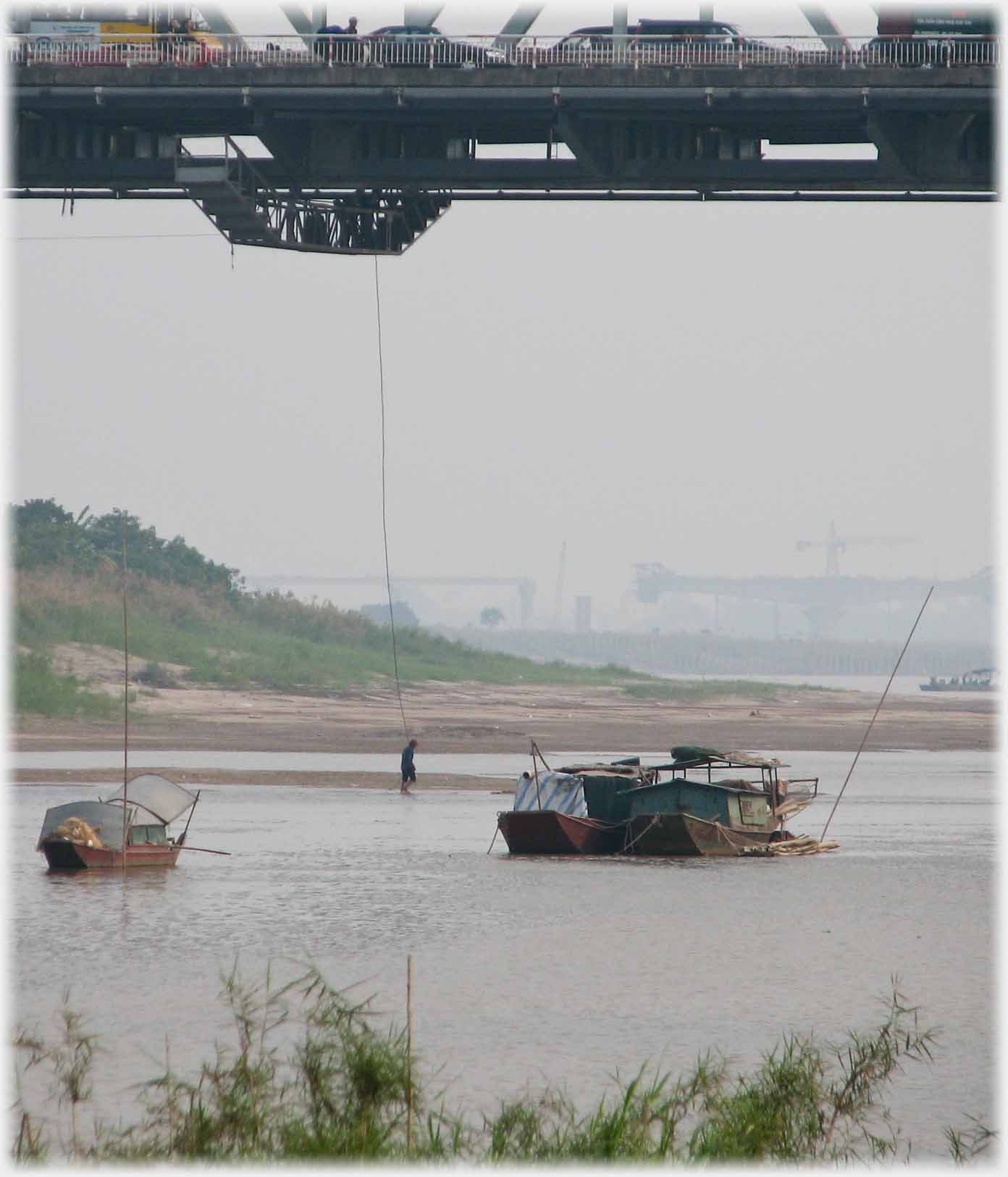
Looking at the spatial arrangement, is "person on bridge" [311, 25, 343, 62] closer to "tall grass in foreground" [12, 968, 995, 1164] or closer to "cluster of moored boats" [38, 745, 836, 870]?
"cluster of moored boats" [38, 745, 836, 870]

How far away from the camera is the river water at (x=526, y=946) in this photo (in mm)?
17938

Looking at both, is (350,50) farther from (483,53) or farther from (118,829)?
(118,829)

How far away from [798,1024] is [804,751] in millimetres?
48016

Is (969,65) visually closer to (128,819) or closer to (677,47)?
(677,47)

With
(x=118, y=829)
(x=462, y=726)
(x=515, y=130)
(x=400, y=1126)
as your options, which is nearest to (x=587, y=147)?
(x=515, y=130)

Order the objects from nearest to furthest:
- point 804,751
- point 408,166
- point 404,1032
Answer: point 404,1032 < point 408,166 < point 804,751

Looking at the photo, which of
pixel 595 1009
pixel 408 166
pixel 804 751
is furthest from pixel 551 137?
pixel 804 751

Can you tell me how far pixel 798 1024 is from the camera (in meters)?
19.6

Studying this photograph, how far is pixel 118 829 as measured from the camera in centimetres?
2912

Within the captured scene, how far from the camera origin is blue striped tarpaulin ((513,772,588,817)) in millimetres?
33531

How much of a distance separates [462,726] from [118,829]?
149ft

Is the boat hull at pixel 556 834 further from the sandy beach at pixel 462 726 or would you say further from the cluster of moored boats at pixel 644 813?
the sandy beach at pixel 462 726

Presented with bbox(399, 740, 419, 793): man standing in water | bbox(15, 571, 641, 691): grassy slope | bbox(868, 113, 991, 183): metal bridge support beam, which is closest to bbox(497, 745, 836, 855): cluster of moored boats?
bbox(868, 113, 991, 183): metal bridge support beam

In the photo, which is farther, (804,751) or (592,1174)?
(804,751)
